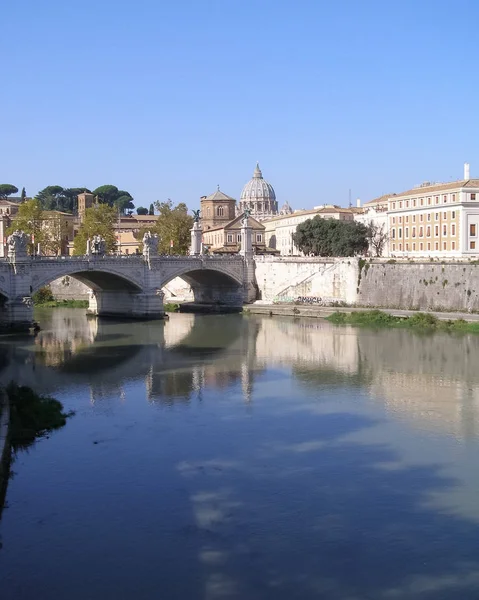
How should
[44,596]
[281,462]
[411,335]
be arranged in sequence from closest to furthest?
[44,596] → [281,462] → [411,335]

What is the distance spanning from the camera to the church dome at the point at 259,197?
96519 millimetres

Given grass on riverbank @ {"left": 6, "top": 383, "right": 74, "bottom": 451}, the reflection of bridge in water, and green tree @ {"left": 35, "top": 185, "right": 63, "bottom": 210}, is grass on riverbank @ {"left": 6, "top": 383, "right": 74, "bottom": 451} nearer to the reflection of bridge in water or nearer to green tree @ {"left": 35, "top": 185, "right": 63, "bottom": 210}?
the reflection of bridge in water

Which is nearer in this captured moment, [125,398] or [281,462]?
[281,462]

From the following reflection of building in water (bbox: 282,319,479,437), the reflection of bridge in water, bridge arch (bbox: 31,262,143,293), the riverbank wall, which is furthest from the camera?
the riverbank wall

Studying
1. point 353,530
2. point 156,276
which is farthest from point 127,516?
point 156,276

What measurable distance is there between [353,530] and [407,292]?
23946 millimetres

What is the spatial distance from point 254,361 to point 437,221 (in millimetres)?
20013

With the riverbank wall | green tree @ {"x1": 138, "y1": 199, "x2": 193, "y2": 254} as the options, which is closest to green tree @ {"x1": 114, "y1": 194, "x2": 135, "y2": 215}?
green tree @ {"x1": 138, "y1": 199, "x2": 193, "y2": 254}

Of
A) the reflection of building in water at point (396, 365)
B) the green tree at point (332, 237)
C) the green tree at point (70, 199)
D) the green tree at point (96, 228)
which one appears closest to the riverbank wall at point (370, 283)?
the reflection of building in water at point (396, 365)

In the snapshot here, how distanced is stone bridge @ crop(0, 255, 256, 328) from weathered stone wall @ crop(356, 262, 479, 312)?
5.96 metres

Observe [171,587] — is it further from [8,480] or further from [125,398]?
[125,398]

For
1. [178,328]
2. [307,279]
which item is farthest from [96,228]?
[178,328]

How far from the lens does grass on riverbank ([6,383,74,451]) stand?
1384 centimetres

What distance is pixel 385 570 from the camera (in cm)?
917
